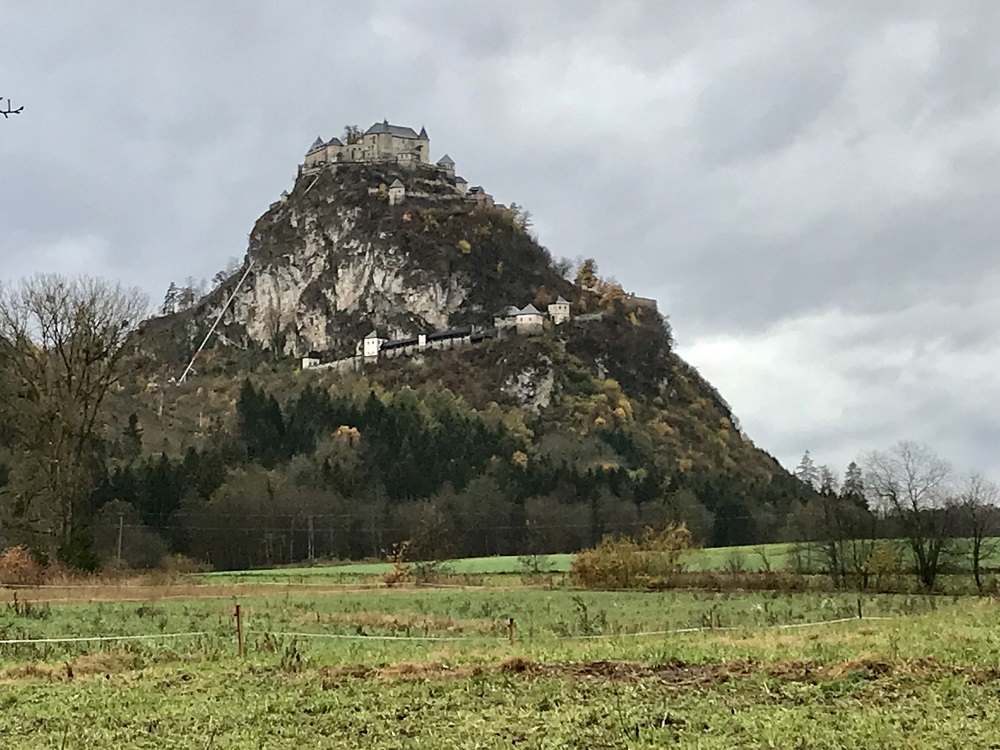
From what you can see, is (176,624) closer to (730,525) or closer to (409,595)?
(409,595)

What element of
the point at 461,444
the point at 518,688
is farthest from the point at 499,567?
the point at 518,688

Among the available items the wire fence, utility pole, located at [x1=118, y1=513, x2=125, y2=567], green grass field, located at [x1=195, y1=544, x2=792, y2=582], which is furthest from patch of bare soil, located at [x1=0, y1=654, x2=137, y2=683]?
utility pole, located at [x1=118, y1=513, x2=125, y2=567]

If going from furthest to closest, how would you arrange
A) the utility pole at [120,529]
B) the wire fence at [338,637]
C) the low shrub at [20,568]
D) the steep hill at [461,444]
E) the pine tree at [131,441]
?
the pine tree at [131,441] < the steep hill at [461,444] < the utility pole at [120,529] < the low shrub at [20,568] < the wire fence at [338,637]

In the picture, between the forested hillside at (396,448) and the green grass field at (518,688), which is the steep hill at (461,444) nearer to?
the forested hillside at (396,448)

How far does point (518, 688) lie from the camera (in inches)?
557

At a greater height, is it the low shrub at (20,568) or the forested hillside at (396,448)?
the forested hillside at (396,448)

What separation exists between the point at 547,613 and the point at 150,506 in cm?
6421

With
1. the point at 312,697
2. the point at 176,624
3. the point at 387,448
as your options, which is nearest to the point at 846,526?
the point at 176,624

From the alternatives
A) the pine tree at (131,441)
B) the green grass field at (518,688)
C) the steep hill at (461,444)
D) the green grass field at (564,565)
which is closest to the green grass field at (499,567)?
the green grass field at (564,565)

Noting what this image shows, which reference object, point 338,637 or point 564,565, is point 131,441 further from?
point 338,637

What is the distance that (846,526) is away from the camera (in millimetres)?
54969

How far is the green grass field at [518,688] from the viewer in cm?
1123

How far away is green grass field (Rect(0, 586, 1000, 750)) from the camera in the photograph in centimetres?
1123

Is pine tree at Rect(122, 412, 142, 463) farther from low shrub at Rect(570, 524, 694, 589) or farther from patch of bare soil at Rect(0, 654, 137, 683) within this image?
patch of bare soil at Rect(0, 654, 137, 683)
